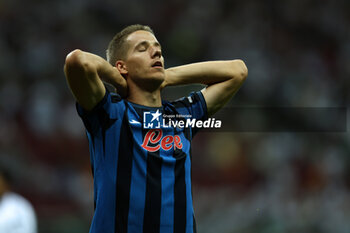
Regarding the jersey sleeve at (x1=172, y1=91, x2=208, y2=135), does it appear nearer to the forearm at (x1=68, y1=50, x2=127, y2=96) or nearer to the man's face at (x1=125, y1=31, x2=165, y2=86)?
the man's face at (x1=125, y1=31, x2=165, y2=86)

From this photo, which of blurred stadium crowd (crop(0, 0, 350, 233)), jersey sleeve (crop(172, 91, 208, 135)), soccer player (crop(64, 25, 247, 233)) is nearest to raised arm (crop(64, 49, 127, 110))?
soccer player (crop(64, 25, 247, 233))

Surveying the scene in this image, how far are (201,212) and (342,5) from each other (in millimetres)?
5097

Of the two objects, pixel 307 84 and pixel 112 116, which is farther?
pixel 307 84

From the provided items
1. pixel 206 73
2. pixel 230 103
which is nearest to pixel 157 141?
pixel 206 73

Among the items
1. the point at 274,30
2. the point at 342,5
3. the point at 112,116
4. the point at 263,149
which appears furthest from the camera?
the point at 342,5

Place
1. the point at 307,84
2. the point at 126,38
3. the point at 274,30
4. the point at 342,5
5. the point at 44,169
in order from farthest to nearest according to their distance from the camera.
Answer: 1. the point at 342,5
2. the point at 274,30
3. the point at 307,84
4. the point at 44,169
5. the point at 126,38

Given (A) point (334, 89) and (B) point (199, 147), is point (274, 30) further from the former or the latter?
(B) point (199, 147)

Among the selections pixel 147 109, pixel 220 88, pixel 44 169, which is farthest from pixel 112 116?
pixel 44 169

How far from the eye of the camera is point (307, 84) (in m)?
7.85

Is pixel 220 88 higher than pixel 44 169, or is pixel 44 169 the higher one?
pixel 220 88

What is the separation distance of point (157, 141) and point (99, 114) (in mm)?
321

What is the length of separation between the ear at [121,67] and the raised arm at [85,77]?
9.9 inches

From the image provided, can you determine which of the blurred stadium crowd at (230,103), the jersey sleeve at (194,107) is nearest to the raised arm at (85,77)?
the jersey sleeve at (194,107)

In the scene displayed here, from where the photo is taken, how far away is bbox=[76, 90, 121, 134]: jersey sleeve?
248 centimetres
